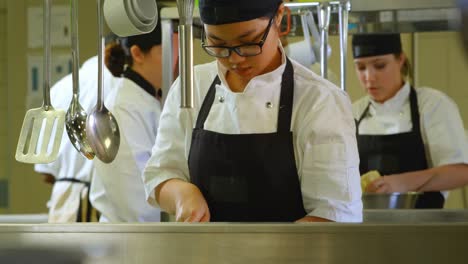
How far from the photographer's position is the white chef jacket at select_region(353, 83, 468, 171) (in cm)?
169

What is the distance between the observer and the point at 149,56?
1.73m

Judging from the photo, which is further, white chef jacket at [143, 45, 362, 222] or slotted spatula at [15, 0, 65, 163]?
white chef jacket at [143, 45, 362, 222]

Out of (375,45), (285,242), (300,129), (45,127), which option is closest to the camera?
(285,242)

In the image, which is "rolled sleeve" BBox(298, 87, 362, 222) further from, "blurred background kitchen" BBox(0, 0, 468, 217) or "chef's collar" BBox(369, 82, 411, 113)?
"blurred background kitchen" BBox(0, 0, 468, 217)

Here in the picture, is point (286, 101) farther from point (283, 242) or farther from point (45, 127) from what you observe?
point (283, 242)

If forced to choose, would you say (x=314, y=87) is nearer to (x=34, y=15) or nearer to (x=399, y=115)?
(x=399, y=115)

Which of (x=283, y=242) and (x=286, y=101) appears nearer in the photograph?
(x=283, y=242)

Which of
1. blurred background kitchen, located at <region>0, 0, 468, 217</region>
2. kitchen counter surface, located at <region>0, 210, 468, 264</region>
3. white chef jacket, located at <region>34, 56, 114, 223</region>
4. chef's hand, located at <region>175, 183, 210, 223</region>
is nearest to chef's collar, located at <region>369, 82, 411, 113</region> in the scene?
white chef jacket, located at <region>34, 56, 114, 223</region>

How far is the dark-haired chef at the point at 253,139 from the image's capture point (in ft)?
3.43

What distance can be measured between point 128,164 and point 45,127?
2.19 feet

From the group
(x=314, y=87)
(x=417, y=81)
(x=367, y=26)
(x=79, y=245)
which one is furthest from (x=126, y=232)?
(x=417, y=81)

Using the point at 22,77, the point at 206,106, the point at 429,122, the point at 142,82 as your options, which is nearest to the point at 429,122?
the point at 429,122

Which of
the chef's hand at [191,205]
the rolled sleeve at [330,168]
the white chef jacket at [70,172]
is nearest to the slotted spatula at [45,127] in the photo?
the chef's hand at [191,205]

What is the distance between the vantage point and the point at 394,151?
1725mm
